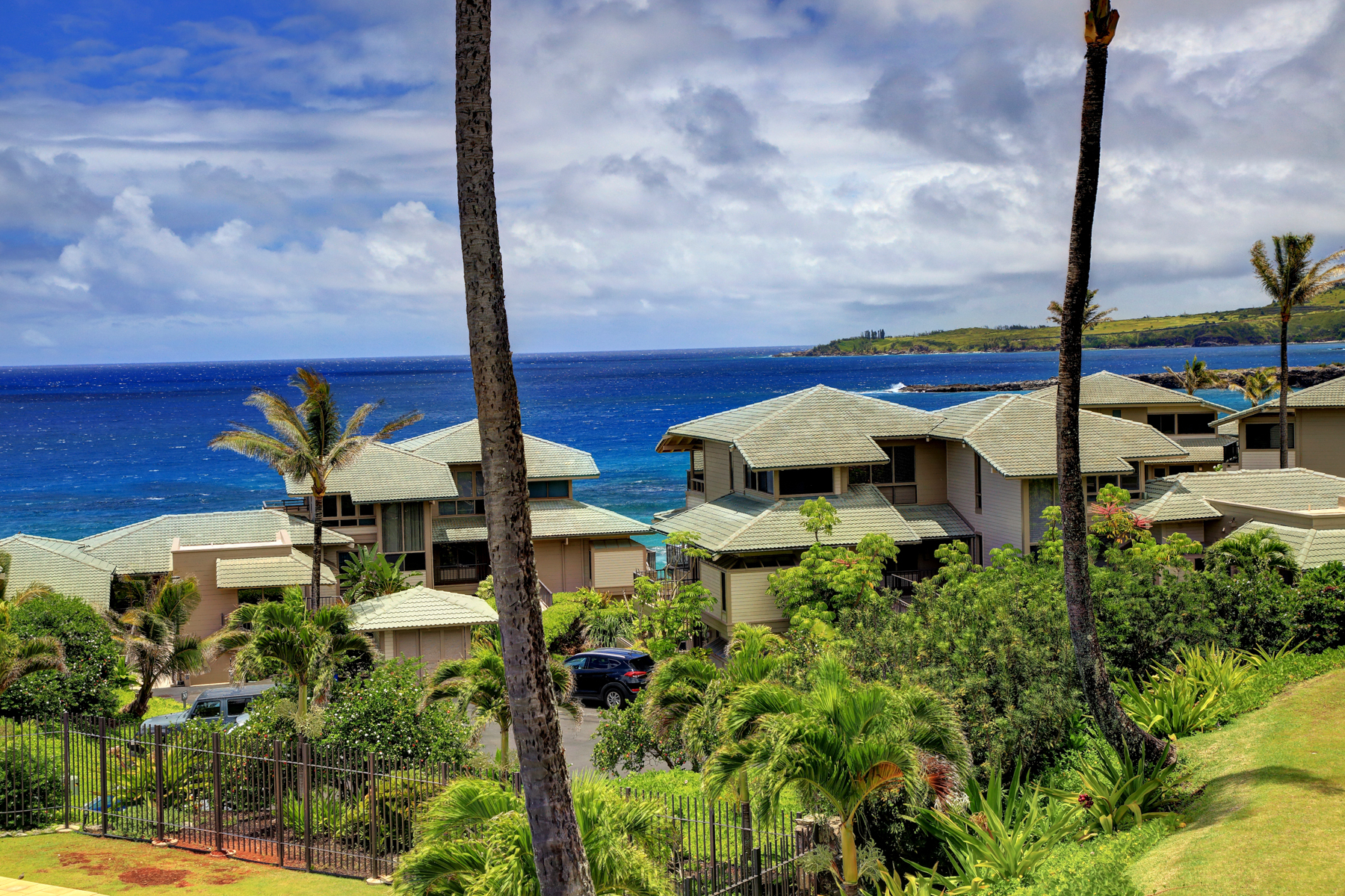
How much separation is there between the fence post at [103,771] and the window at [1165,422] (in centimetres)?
4432

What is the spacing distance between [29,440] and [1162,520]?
167916 millimetres

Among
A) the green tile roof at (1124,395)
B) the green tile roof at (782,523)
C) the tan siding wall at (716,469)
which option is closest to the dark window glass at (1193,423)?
the green tile roof at (1124,395)

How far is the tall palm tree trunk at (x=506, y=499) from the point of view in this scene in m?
8.32

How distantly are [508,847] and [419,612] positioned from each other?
2056 cm

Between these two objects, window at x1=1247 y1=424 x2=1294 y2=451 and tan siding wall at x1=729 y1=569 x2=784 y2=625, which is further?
window at x1=1247 y1=424 x2=1294 y2=451

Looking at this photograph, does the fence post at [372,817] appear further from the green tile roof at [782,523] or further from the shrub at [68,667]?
the green tile roof at [782,523]

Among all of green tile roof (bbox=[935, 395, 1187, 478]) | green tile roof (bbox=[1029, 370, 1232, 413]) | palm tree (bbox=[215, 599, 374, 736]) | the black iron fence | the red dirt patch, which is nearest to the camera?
the black iron fence

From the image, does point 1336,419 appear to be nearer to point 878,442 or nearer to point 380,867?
point 878,442

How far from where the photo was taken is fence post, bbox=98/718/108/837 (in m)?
14.9

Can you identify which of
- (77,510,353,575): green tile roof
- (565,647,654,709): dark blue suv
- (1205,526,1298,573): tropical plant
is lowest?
(565,647,654,709): dark blue suv

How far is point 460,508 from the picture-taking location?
41312mm

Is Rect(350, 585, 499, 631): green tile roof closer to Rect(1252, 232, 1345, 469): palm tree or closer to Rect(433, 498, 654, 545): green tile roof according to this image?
Rect(433, 498, 654, 545): green tile roof

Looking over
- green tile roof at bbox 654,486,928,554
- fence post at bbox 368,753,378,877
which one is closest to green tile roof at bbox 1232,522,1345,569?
green tile roof at bbox 654,486,928,554

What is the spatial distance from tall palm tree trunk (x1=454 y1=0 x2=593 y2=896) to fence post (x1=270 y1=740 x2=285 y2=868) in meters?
7.15
